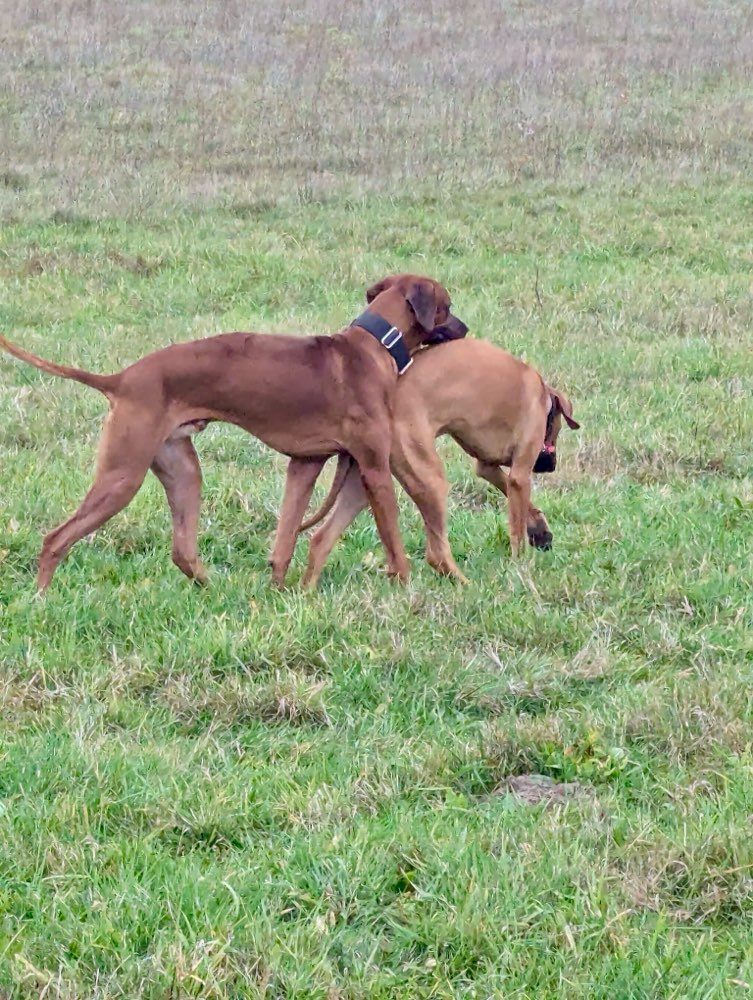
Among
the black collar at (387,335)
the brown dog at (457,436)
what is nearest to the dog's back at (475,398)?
the brown dog at (457,436)

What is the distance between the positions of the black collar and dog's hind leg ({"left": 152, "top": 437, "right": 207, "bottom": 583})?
890 millimetres

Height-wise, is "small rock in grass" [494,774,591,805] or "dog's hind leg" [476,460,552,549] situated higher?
"small rock in grass" [494,774,591,805]

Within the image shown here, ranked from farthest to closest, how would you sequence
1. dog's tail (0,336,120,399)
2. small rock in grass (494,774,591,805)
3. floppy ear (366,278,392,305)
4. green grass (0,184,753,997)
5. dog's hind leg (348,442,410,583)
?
floppy ear (366,278,392,305), dog's hind leg (348,442,410,583), dog's tail (0,336,120,399), small rock in grass (494,774,591,805), green grass (0,184,753,997)

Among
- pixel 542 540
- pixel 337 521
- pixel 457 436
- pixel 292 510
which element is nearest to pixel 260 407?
pixel 292 510

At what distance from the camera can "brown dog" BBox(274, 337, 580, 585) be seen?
523cm

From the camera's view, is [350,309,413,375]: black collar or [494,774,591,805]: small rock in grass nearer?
[494,774,591,805]: small rock in grass

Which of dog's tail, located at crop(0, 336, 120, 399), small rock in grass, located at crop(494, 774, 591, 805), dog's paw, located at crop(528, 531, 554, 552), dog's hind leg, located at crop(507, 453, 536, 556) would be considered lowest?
dog's paw, located at crop(528, 531, 554, 552)

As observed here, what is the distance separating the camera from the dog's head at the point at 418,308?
5336 mm

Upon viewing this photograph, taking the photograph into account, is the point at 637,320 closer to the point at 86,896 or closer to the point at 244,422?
the point at 244,422

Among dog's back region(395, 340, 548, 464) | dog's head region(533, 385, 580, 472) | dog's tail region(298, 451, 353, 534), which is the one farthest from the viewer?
dog's head region(533, 385, 580, 472)

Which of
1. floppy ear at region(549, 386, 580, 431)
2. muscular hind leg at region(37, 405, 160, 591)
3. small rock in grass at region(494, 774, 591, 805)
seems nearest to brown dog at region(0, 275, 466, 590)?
muscular hind leg at region(37, 405, 160, 591)

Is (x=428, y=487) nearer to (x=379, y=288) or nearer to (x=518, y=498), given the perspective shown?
(x=518, y=498)

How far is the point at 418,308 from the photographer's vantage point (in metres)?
5.33

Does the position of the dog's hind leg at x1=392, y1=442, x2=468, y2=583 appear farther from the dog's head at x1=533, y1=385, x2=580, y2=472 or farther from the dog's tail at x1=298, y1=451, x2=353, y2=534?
the dog's head at x1=533, y1=385, x2=580, y2=472
